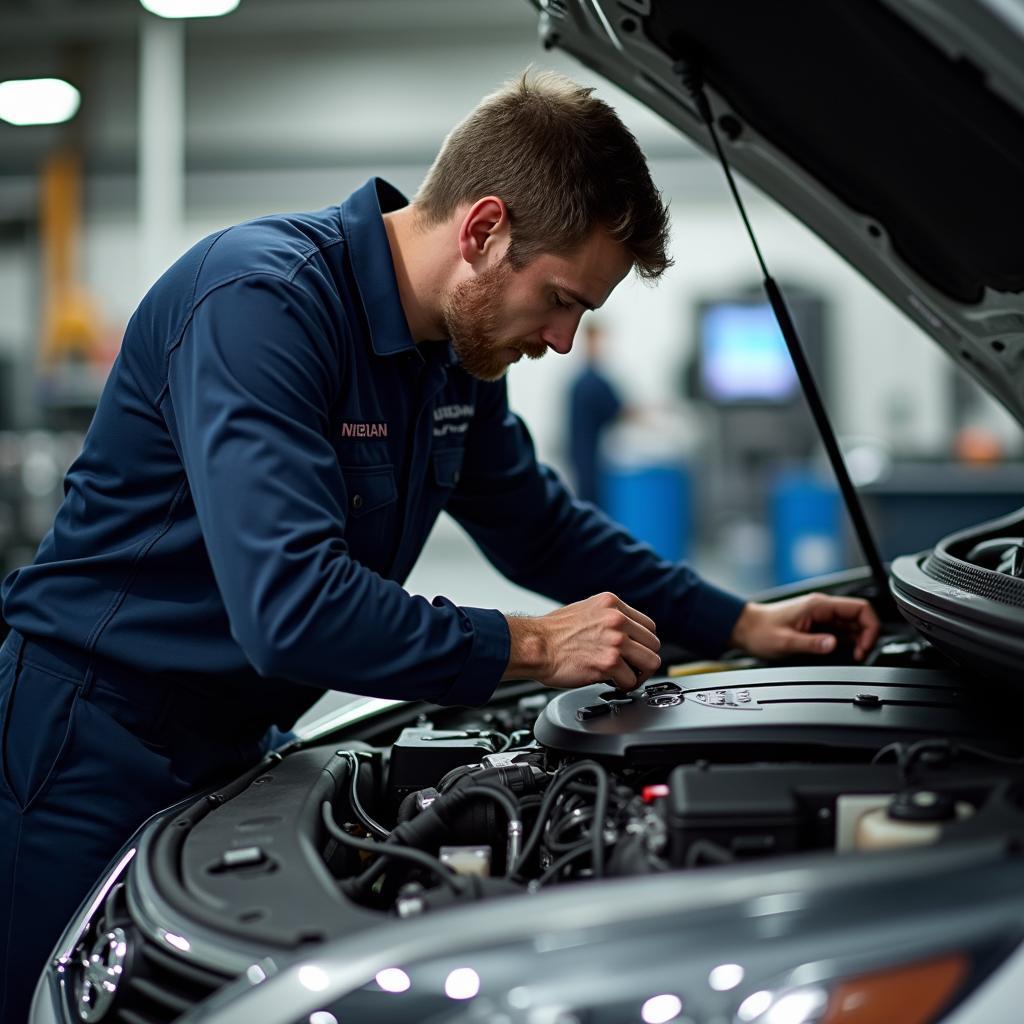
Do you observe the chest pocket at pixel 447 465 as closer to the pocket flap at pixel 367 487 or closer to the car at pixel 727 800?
the pocket flap at pixel 367 487

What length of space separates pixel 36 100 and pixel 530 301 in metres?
8.96

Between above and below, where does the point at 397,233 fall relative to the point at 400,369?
above

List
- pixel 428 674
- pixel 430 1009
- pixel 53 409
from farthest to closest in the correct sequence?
A: pixel 53 409, pixel 428 674, pixel 430 1009

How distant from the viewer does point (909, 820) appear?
3.18ft

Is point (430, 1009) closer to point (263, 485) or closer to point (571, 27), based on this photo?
point (263, 485)

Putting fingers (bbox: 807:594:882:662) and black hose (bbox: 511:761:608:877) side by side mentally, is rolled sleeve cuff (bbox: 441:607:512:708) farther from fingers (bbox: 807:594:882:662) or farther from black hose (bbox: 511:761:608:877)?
fingers (bbox: 807:594:882:662)

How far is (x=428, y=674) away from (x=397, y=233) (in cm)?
62

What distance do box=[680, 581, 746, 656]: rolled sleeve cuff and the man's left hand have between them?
14 millimetres

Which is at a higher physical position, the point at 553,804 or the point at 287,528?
the point at 287,528

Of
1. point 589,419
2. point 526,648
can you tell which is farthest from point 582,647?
point 589,419

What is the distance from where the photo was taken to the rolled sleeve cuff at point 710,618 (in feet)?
5.91

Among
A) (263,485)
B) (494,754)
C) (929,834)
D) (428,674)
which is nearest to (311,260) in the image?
(263,485)

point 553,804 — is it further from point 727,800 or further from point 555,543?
point 555,543

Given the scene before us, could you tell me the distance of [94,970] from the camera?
3.52 ft
